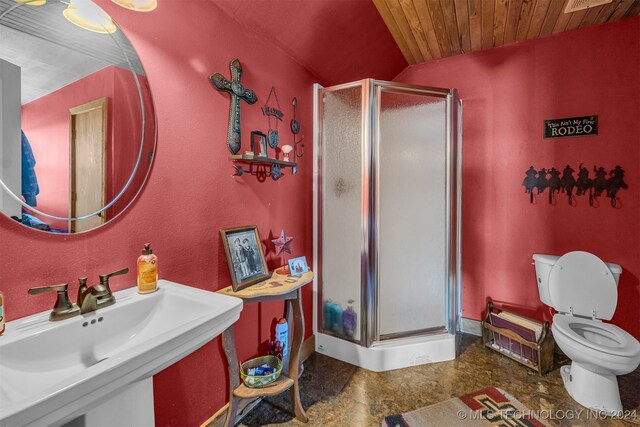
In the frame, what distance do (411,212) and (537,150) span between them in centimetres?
122

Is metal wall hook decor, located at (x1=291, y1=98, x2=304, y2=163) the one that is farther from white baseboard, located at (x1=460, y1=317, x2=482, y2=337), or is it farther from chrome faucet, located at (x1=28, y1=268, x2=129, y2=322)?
white baseboard, located at (x1=460, y1=317, x2=482, y2=337)

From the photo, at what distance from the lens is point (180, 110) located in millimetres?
1346

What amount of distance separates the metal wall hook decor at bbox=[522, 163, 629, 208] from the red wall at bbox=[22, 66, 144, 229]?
2.80m

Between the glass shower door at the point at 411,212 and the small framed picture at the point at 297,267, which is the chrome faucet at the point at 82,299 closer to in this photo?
the small framed picture at the point at 297,267

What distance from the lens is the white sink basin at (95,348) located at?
0.57 meters

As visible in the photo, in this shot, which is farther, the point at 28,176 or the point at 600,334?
the point at 600,334

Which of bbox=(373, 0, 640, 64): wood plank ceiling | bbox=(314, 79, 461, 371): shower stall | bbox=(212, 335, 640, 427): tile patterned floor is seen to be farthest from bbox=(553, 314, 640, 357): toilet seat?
bbox=(373, 0, 640, 64): wood plank ceiling

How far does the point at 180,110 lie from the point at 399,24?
71.7 inches

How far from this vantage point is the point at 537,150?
2.38 meters

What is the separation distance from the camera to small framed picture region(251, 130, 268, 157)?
5.64 feet

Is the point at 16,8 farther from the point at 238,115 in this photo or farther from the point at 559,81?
the point at 559,81

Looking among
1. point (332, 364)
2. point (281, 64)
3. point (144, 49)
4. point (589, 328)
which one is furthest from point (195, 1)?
point (589, 328)

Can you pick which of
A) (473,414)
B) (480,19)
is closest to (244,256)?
(473,414)

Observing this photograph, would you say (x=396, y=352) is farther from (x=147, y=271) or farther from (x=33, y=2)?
(x=33, y=2)
